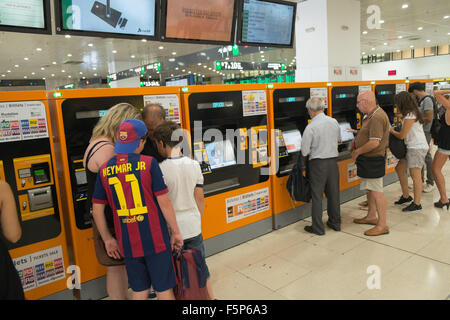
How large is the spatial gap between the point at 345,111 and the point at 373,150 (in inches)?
52.4

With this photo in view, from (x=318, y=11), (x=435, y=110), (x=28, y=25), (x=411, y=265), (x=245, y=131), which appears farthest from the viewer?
(x=318, y=11)

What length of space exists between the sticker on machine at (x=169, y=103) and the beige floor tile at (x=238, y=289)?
153 centimetres

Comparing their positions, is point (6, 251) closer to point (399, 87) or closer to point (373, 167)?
point (373, 167)

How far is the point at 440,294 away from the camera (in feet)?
8.03

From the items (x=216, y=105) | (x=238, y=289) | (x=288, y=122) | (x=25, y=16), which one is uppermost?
(x=25, y=16)

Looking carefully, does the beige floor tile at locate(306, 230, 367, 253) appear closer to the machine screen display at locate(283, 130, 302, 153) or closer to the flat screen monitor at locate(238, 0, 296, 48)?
the machine screen display at locate(283, 130, 302, 153)

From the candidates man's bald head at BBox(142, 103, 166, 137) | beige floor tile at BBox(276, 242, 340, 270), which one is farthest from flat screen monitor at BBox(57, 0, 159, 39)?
beige floor tile at BBox(276, 242, 340, 270)

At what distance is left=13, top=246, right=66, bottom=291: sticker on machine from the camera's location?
2328 mm

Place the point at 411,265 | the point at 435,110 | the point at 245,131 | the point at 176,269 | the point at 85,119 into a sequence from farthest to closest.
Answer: the point at 435,110 < the point at 245,131 < the point at 411,265 < the point at 85,119 < the point at 176,269

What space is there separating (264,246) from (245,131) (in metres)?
1.27

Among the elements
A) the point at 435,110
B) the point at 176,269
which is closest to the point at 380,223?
the point at 435,110

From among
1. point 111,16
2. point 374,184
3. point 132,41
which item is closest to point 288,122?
point 374,184

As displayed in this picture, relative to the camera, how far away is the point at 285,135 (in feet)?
13.0

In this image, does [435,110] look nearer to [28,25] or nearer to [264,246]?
[264,246]
